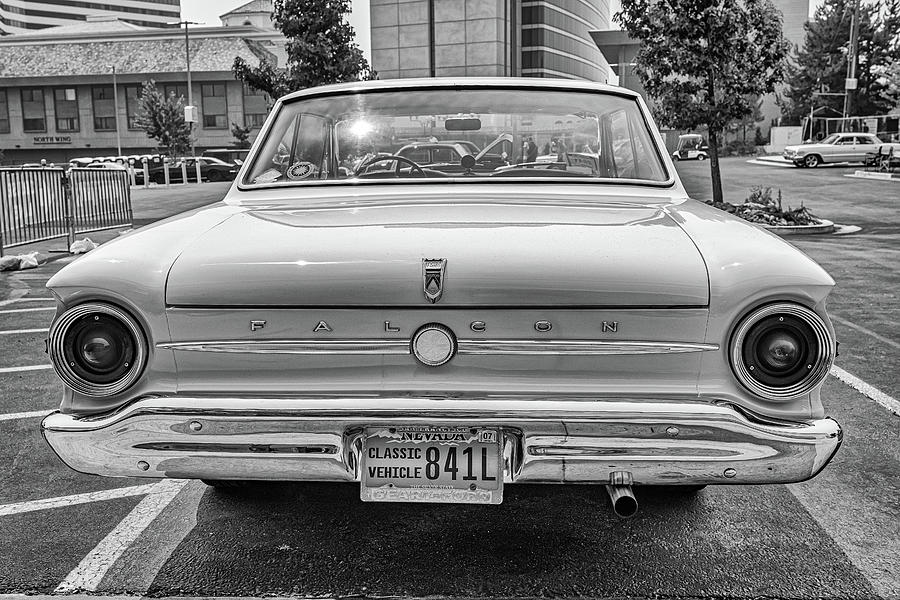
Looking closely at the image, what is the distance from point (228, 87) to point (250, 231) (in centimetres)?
7190

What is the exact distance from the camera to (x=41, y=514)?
3.58 meters

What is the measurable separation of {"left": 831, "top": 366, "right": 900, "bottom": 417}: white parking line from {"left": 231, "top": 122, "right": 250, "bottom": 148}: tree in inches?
2448

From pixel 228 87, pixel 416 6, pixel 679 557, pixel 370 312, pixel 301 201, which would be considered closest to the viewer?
pixel 370 312

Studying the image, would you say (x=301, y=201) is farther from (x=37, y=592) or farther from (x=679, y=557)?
(x=679, y=557)

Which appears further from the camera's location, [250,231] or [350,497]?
[350,497]

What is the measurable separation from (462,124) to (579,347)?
6.14 feet

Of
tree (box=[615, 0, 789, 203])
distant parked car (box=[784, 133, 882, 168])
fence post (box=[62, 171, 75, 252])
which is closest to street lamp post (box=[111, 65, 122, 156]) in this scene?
distant parked car (box=[784, 133, 882, 168])

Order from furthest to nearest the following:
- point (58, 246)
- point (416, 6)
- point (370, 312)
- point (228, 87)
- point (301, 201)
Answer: point (228, 87) → point (416, 6) → point (58, 246) → point (301, 201) → point (370, 312)

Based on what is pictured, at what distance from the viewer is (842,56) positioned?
58.7m

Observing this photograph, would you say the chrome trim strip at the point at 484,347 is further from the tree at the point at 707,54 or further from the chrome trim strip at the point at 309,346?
the tree at the point at 707,54

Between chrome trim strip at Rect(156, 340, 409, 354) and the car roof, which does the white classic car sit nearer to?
chrome trim strip at Rect(156, 340, 409, 354)

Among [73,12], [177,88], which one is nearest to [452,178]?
[177,88]

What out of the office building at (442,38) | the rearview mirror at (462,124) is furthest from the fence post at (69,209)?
the office building at (442,38)

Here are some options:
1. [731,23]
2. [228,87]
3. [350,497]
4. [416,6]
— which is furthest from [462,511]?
[228,87]
